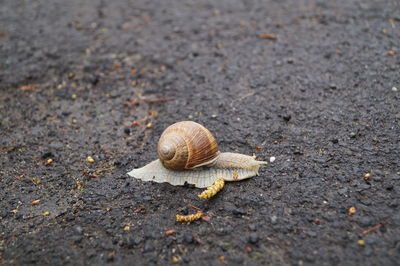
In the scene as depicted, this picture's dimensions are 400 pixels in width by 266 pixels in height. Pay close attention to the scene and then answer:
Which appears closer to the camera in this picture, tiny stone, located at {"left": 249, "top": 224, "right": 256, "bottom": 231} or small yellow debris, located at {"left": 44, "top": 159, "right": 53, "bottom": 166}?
tiny stone, located at {"left": 249, "top": 224, "right": 256, "bottom": 231}

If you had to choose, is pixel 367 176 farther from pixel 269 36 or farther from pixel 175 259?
pixel 269 36

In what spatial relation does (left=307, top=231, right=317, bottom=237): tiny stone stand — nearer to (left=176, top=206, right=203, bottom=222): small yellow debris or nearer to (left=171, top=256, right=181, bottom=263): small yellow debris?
(left=176, top=206, right=203, bottom=222): small yellow debris

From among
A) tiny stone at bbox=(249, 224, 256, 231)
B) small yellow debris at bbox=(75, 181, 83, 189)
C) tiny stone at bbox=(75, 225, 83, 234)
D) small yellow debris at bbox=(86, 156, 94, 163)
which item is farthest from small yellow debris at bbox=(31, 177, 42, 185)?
tiny stone at bbox=(249, 224, 256, 231)

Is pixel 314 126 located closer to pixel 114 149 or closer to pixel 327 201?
pixel 327 201

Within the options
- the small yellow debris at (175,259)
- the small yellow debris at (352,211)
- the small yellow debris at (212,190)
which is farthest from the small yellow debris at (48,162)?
the small yellow debris at (352,211)

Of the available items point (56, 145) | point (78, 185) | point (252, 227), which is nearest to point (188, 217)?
point (252, 227)

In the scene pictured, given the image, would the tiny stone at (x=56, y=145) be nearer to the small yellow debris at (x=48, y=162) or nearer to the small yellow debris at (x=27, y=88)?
the small yellow debris at (x=48, y=162)

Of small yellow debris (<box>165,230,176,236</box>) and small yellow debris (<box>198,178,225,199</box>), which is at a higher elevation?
small yellow debris (<box>198,178,225,199</box>)
